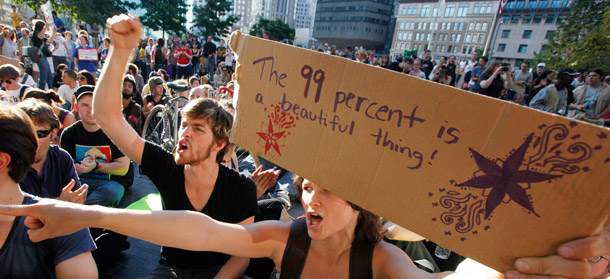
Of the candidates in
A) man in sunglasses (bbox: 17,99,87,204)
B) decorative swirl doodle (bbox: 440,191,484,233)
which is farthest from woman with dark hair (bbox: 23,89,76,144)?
decorative swirl doodle (bbox: 440,191,484,233)

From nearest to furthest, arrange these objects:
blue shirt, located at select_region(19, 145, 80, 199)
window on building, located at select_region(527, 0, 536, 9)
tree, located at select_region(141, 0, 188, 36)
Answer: blue shirt, located at select_region(19, 145, 80, 199) → tree, located at select_region(141, 0, 188, 36) → window on building, located at select_region(527, 0, 536, 9)

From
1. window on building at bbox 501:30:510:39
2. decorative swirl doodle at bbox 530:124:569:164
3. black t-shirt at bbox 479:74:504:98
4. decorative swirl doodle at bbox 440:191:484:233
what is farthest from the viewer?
window on building at bbox 501:30:510:39

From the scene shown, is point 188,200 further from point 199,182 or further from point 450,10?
point 450,10

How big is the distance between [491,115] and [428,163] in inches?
9.7

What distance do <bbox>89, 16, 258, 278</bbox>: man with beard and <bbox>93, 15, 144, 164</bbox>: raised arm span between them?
0.27 meters

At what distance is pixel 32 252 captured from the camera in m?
1.52

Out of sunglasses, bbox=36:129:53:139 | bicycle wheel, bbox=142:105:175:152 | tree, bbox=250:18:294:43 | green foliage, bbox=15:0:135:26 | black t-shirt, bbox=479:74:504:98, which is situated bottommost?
bicycle wheel, bbox=142:105:175:152

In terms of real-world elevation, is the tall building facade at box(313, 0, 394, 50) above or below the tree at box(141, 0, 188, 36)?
above

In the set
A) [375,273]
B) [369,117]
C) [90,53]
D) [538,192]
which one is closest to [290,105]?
[369,117]

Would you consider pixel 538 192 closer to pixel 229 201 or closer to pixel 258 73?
pixel 258 73

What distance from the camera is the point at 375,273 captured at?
1.59 metres

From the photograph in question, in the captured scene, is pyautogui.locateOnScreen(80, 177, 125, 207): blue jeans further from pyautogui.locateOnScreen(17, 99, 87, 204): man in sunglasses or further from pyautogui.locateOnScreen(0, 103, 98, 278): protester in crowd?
pyautogui.locateOnScreen(0, 103, 98, 278): protester in crowd

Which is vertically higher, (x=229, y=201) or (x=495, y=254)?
(x=495, y=254)

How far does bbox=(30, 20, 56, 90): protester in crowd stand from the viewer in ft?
27.7
